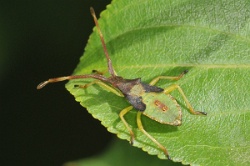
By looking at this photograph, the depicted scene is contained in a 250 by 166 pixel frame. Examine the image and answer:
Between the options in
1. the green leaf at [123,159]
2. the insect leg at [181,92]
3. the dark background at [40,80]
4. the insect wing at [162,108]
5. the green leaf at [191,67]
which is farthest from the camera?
the dark background at [40,80]

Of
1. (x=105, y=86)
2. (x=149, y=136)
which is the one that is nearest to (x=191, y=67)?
(x=149, y=136)

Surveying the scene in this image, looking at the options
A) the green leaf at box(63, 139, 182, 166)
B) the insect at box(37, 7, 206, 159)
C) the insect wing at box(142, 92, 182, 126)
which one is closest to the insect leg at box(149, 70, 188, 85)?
the insect at box(37, 7, 206, 159)

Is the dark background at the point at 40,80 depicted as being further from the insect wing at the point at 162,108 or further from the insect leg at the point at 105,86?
the insect wing at the point at 162,108

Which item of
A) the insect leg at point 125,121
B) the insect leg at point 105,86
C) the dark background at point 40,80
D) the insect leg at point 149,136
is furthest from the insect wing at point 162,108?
the dark background at point 40,80

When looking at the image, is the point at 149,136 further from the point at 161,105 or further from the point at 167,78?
the point at 167,78

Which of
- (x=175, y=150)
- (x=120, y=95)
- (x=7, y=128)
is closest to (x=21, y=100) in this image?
(x=7, y=128)

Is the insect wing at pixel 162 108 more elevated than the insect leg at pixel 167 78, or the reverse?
the insect leg at pixel 167 78
